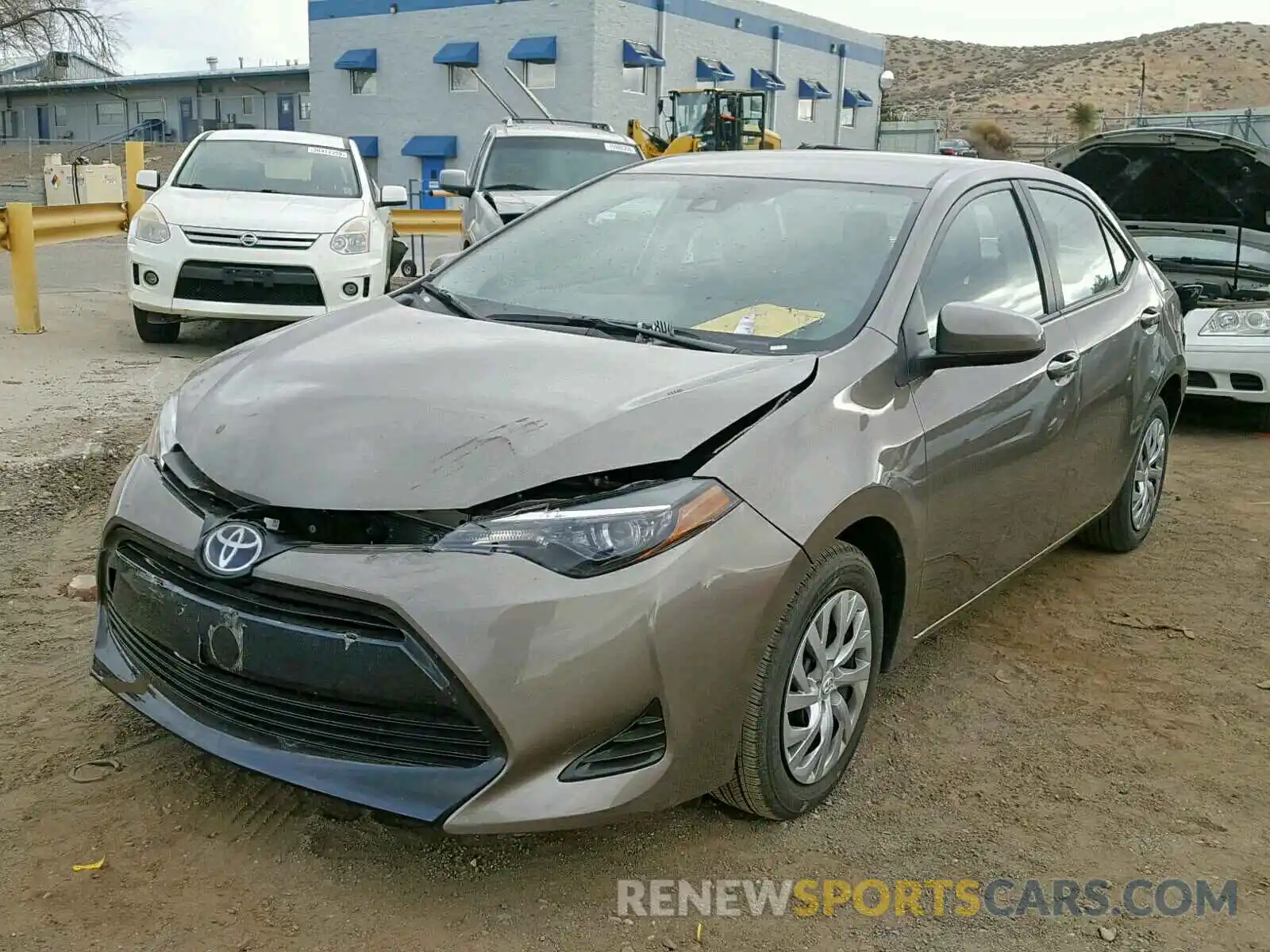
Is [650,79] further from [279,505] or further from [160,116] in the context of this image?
[279,505]

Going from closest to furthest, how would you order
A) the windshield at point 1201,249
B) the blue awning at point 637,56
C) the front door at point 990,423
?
the front door at point 990,423 → the windshield at point 1201,249 → the blue awning at point 637,56

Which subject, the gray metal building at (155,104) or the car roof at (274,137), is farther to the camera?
the gray metal building at (155,104)

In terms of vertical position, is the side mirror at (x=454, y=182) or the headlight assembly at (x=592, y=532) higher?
the side mirror at (x=454, y=182)

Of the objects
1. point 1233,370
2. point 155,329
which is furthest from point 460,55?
point 1233,370

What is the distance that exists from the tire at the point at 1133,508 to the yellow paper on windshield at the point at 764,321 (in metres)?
2.19

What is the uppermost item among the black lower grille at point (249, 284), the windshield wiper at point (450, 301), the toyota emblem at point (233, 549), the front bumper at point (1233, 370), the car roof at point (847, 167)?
the car roof at point (847, 167)

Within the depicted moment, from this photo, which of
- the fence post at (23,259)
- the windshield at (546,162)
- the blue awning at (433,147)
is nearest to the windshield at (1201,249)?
the windshield at (546,162)

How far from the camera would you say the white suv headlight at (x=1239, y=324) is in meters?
7.60

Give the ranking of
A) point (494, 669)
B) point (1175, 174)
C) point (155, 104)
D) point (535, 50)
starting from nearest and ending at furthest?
point (494, 669) → point (1175, 174) → point (535, 50) → point (155, 104)

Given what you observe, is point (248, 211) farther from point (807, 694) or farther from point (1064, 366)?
point (807, 694)

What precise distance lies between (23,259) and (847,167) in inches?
311

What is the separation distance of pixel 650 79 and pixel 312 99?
11182 mm

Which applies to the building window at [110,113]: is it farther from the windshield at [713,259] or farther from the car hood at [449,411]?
the car hood at [449,411]

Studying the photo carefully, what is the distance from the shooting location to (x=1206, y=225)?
8242mm
